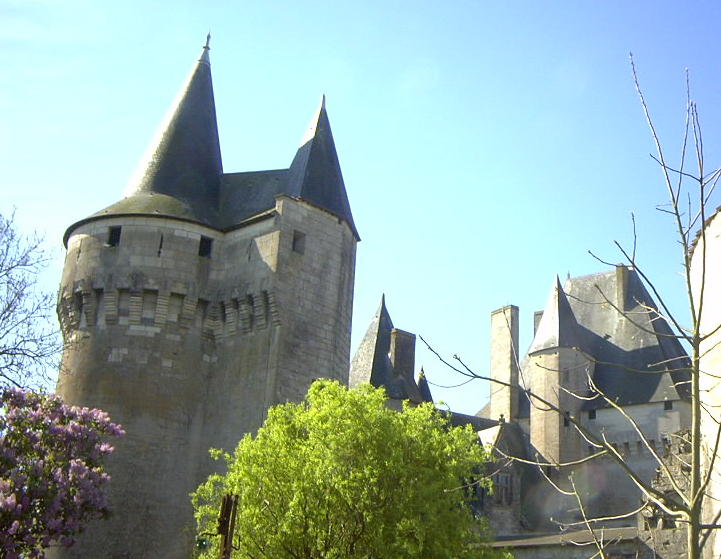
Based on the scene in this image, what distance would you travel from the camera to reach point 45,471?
56.4ft

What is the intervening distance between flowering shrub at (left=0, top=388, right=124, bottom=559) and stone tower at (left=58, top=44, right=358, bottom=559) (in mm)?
3406

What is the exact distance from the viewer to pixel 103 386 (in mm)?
22531

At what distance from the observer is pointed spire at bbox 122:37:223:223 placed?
83.9 ft

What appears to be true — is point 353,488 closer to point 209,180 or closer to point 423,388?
point 209,180

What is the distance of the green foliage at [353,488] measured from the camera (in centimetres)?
1596

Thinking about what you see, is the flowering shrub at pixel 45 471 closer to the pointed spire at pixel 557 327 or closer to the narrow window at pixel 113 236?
→ the narrow window at pixel 113 236

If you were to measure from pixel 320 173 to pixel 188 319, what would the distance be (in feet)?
17.8

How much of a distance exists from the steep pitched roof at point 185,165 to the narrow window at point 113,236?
18.8 inches

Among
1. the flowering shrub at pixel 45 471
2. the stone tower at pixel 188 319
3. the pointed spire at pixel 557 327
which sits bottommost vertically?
the flowering shrub at pixel 45 471


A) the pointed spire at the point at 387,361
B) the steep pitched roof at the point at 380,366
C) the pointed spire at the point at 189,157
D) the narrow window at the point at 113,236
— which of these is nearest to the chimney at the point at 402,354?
the pointed spire at the point at 387,361

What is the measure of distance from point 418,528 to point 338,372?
27.5ft

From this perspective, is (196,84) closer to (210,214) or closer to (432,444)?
(210,214)

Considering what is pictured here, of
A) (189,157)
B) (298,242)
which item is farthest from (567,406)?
(189,157)

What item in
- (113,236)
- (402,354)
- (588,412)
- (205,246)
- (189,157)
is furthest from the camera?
(588,412)
